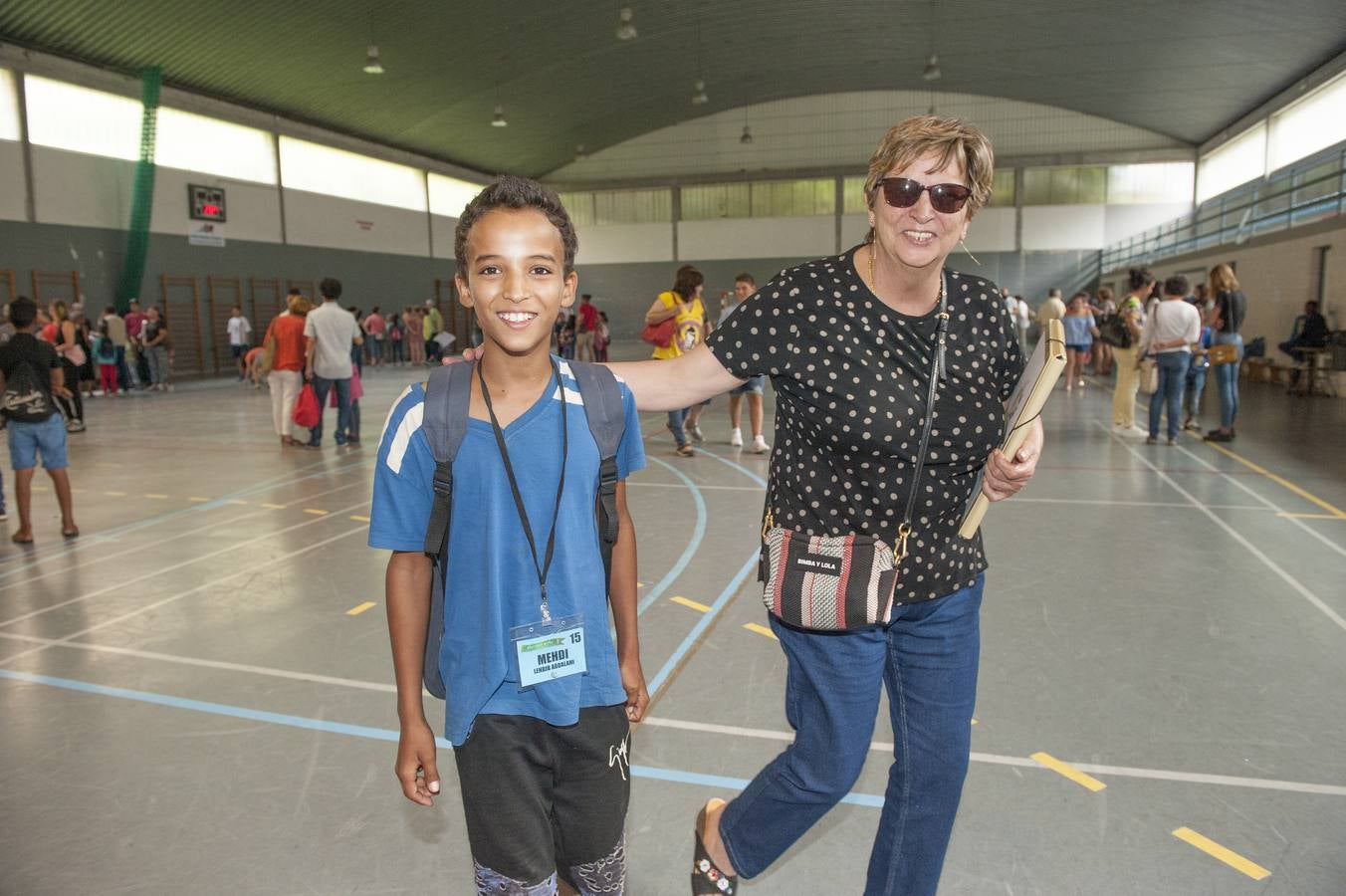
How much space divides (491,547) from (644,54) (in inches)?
1117

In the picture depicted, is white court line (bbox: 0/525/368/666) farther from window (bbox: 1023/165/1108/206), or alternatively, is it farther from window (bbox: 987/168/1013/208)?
window (bbox: 1023/165/1108/206)

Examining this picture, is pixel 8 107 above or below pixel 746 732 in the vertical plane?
above

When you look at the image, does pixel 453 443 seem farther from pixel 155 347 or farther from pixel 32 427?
pixel 155 347

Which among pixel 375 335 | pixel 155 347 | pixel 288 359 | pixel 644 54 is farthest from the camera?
pixel 644 54

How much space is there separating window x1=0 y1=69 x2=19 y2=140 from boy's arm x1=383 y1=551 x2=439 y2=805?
2164 cm

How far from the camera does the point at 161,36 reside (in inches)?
747

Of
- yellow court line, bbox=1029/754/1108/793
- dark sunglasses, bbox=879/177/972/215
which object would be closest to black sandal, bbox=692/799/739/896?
yellow court line, bbox=1029/754/1108/793

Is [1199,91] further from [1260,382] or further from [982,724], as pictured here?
[982,724]

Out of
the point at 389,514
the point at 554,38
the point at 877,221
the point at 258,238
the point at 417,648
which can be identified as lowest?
the point at 417,648

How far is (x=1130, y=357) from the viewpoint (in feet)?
33.8

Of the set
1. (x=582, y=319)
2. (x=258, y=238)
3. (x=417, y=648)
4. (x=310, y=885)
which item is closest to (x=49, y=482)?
(x=310, y=885)

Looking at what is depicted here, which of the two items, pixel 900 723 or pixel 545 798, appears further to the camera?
pixel 900 723

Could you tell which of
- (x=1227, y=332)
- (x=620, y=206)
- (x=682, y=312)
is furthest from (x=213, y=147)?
(x=1227, y=332)

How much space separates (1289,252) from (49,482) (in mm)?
19798
